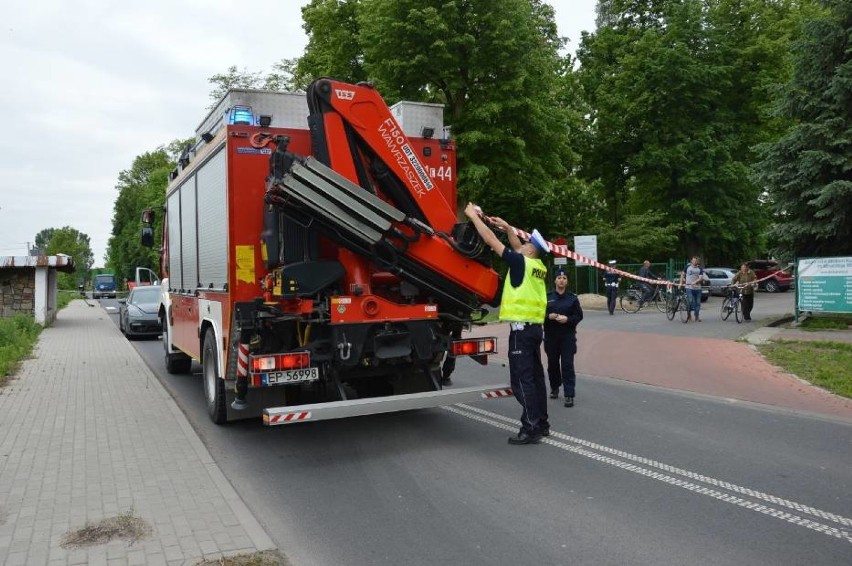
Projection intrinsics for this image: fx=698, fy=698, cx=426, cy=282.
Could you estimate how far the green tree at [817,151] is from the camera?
1572 centimetres

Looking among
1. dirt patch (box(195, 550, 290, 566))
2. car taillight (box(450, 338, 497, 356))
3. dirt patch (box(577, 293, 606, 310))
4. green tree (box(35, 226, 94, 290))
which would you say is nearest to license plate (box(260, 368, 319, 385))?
car taillight (box(450, 338, 497, 356))

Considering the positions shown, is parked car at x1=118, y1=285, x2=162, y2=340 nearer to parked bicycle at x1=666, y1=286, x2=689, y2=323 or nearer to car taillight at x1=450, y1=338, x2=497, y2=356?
parked bicycle at x1=666, y1=286, x2=689, y2=323

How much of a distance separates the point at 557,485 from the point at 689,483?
1024 mm

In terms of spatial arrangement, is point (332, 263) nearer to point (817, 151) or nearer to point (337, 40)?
point (817, 151)

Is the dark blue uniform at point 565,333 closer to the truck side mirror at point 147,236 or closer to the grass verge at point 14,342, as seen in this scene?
the truck side mirror at point 147,236

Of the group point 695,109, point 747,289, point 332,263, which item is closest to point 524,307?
point 332,263

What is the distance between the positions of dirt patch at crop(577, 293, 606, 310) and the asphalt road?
17.9 m

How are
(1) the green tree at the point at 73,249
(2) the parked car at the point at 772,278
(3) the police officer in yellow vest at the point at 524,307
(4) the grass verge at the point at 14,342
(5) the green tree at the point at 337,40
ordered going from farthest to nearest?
(1) the green tree at the point at 73,249 < (2) the parked car at the point at 772,278 < (5) the green tree at the point at 337,40 < (4) the grass verge at the point at 14,342 < (3) the police officer in yellow vest at the point at 524,307

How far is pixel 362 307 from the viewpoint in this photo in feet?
20.7

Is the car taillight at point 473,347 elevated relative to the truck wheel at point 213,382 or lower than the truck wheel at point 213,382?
elevated

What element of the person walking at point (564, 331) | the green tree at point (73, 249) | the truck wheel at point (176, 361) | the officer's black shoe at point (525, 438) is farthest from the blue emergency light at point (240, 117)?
the green tree at point (73, 249)

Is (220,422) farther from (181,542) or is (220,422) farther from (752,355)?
(752,355)

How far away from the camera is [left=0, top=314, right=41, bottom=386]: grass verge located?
40.6ft

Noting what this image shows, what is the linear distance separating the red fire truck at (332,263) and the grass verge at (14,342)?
6561 millimetres
